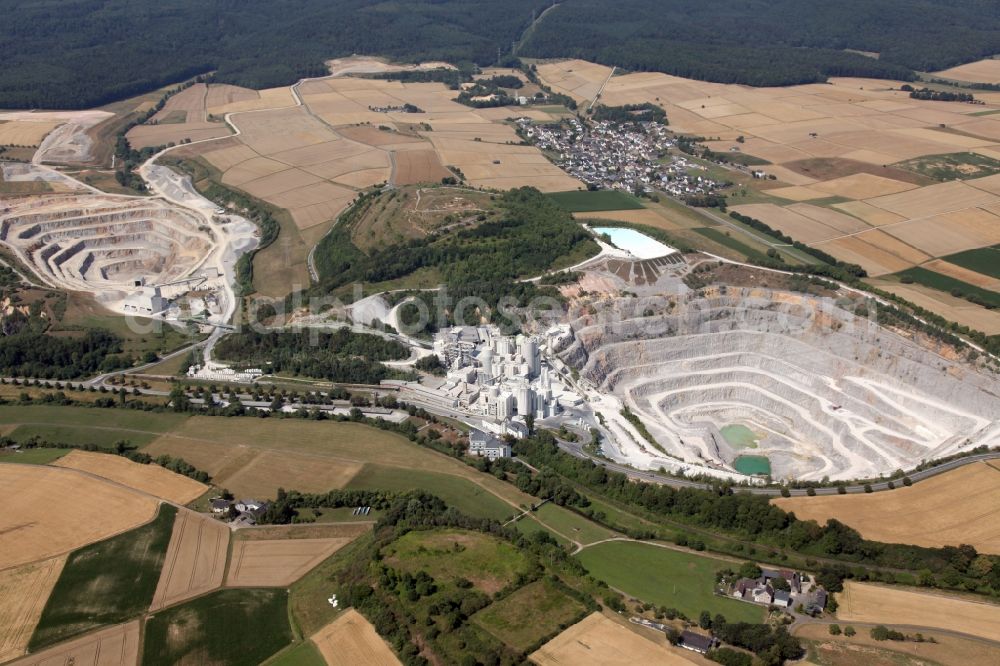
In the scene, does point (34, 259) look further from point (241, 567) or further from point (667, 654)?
point (667, 654)

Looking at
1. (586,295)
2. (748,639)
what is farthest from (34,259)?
(748,639)

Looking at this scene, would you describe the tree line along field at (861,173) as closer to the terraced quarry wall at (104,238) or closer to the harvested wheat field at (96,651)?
the terraced quarry wall at (104,238)

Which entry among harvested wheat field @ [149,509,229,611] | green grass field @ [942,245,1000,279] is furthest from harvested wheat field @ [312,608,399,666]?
green grass field @ [942,245,1000,279]

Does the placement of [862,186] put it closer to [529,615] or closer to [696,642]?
[696,642]

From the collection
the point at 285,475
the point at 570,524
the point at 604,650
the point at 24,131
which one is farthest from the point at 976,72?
the point at 604,650

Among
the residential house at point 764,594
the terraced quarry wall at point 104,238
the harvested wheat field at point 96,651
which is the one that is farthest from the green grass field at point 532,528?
the terraced quarry wall at point 104,238

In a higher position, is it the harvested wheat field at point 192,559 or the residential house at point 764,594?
the residential house at point 764,594
